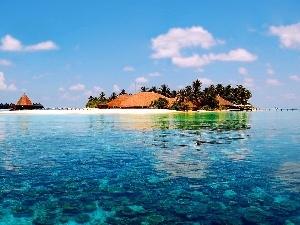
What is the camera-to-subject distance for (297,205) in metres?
9.84

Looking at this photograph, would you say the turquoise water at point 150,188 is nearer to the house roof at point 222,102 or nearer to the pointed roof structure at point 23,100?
the pointed roof structure at point 23,100

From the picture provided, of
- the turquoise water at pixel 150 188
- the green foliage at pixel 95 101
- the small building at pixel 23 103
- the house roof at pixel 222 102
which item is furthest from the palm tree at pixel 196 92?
the turquoise water at pixel 150 188

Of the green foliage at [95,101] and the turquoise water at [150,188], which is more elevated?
the green foliage at [95,101]

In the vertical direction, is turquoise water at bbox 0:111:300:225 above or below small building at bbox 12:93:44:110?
below

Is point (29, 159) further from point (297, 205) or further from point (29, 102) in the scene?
point (29, 102)

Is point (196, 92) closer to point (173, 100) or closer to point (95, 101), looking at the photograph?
point (173, 100)

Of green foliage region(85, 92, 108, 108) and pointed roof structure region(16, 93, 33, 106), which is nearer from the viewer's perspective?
pointed roof structure region(16, 93, 33, 106)

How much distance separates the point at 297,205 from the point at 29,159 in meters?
13.3

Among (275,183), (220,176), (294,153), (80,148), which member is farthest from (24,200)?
(294,153)

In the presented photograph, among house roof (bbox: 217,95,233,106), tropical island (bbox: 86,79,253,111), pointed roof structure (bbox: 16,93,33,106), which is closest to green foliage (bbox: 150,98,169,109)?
tropical island (bbox: 86,79,253,111)

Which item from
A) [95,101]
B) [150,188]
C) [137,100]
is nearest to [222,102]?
[137,100]

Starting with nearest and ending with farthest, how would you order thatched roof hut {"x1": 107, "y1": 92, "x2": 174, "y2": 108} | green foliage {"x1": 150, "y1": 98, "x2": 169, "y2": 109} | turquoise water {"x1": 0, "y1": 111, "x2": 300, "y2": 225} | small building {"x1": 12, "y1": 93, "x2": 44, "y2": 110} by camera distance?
turquoise water {"x1": 0, "y1": 111, "x2": 300, "y2": 225} → green foliage {"x1": 150, "y1": 98, "x2": 169, "y2": 109} → small building {"x1": 12, "y1": 93, "x2": 44, "y2": 110} → thatched roof hut {"x1": 107, "y1": 92, "x2": 174, "y2": 108}

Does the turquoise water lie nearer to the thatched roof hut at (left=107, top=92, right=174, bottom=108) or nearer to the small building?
the thatched roof hut at (left=107, top=92, right=174, bottom=108)

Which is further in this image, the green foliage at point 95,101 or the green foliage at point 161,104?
the green foliage at point 95,101
